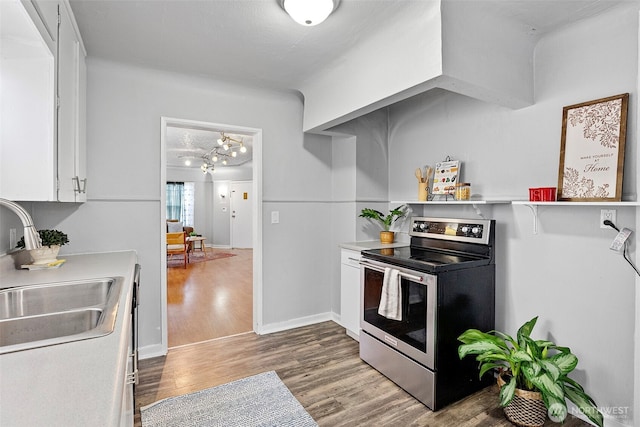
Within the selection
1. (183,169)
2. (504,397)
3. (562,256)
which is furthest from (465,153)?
(183,169)

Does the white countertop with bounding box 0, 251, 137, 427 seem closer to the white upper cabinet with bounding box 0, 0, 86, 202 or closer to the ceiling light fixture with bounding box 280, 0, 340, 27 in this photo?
the white upper cabinet with bounding box 0, 0, 86, 202

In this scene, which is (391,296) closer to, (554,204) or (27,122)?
(554,204)

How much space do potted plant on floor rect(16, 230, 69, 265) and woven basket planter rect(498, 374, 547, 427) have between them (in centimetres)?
283

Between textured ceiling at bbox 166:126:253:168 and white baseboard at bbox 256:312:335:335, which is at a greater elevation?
textured ceiling at bbox 166:126:253:168

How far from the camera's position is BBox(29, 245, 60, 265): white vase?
1782 millimetres

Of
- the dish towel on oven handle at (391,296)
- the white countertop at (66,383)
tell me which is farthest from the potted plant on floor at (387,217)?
the white countertop at (66,383)

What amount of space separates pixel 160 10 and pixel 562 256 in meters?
2.90

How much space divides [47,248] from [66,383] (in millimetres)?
1575

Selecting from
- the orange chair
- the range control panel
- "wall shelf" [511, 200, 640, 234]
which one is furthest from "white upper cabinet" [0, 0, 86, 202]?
the orange chair

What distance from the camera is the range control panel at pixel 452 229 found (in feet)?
7.66

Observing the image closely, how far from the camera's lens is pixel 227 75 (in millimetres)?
2781

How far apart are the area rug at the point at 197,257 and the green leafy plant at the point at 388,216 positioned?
5.08 meters

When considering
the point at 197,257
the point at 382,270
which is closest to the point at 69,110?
the point at 382,270

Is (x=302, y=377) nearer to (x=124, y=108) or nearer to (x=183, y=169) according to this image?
(x=124, y=108)
